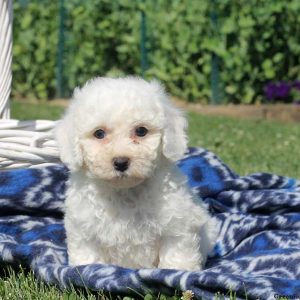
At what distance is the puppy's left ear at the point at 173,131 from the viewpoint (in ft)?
11.5

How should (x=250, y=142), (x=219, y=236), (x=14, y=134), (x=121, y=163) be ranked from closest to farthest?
1. (x=121, y=163)
2. (x=219, y=236)
3. (x=14, y=134)
4. (x=250, y=142)

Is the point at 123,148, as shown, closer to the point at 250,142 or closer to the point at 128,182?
the point at 128,182

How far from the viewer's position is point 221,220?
466 cm

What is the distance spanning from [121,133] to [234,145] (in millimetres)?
4501

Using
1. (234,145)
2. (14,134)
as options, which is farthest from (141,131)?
(234,145)

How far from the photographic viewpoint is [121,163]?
3.32 m

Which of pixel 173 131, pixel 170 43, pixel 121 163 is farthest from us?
pixel 170 43

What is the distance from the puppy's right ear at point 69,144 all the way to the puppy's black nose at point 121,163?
26 centimetres

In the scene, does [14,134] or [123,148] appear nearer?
[123,148]

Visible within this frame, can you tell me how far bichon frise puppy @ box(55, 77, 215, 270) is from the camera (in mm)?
3436

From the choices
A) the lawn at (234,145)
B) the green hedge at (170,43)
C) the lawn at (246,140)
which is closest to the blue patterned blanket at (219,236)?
the lawn at (234,145)

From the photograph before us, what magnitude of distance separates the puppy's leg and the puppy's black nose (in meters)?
0.48

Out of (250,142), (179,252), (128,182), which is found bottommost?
(250,142)

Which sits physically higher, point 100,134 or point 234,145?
point 100,134
